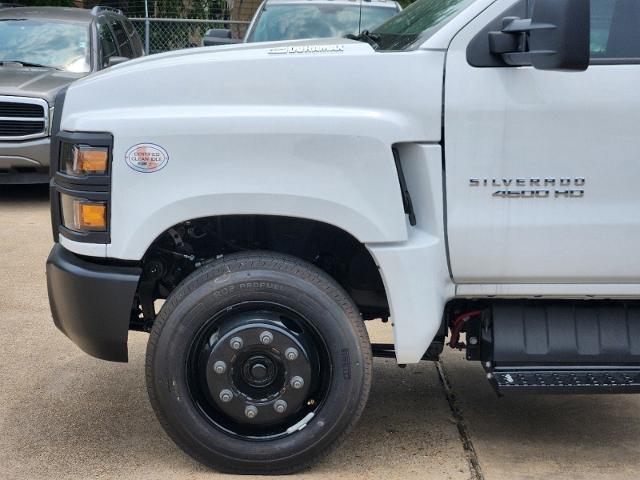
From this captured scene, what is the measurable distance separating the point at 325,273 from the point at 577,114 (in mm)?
1156

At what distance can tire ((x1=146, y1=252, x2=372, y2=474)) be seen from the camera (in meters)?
3.54

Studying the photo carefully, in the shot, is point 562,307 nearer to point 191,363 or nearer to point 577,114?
point 577,114

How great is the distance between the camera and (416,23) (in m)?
3.99

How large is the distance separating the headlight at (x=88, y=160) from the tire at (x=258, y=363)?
0.55 meters

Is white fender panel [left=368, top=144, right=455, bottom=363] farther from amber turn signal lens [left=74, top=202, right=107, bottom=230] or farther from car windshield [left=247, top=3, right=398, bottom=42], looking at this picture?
car windshield [left=247, top=3, right=398, bottom=42]

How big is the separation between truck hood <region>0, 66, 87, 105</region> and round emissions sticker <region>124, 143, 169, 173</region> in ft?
18.4

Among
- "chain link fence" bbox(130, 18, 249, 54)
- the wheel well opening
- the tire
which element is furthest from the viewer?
"chain link fence" bbox(130, 18, 249, 54)

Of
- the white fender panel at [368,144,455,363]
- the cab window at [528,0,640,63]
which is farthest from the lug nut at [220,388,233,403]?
the cab window at [528,0,640,63]

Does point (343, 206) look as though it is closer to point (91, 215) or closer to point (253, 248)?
point (253, 248)

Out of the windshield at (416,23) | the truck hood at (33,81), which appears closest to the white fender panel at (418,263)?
the windshield at (416,23)

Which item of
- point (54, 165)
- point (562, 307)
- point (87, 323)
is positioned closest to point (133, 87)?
point (54, 165)

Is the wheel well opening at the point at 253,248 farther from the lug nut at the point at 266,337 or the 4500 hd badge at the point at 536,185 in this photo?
the 4500 hd badge at the point at 536,185

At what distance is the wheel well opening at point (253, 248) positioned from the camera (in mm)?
3768

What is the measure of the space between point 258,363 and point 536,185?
129 centimetres
